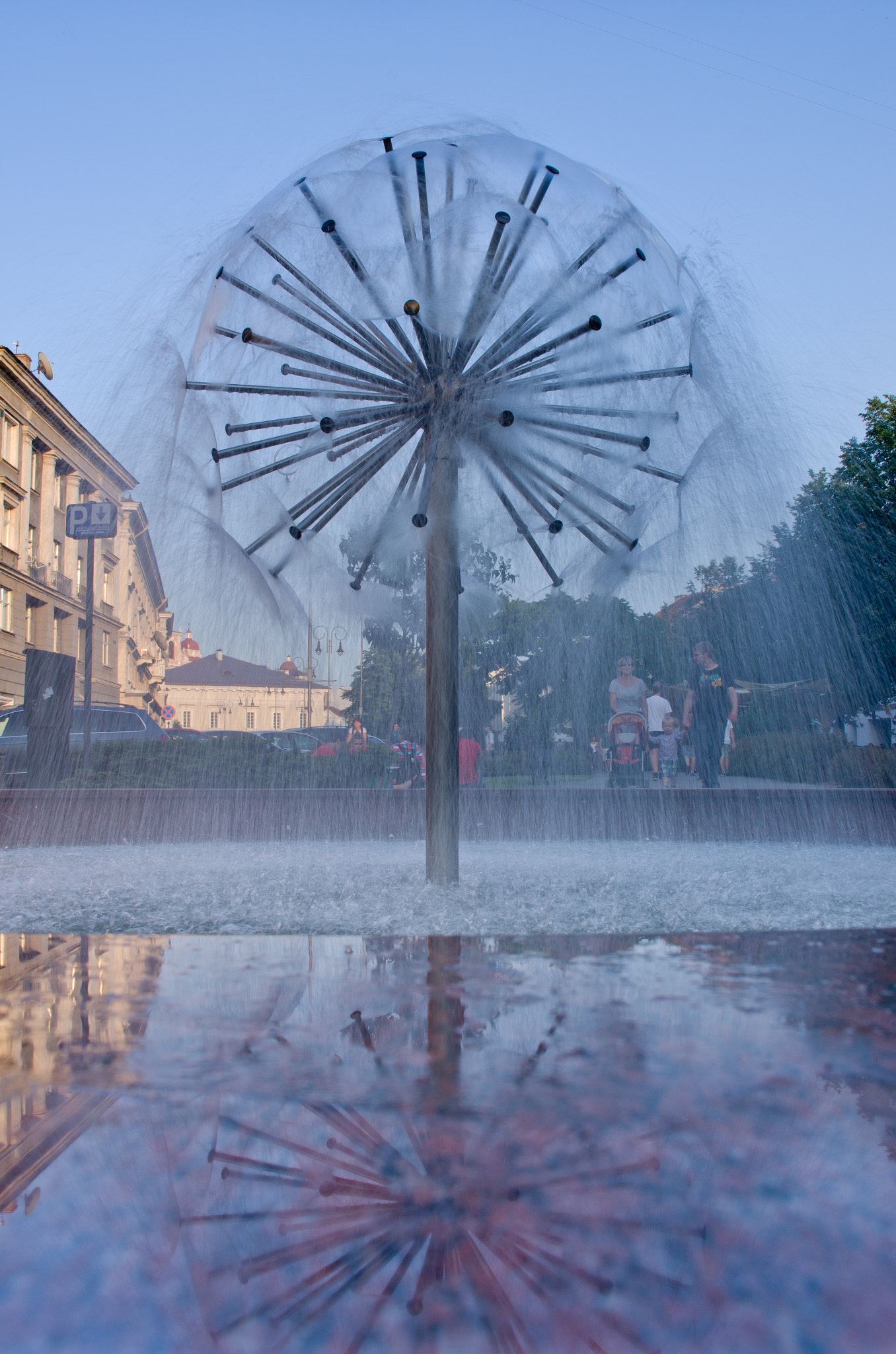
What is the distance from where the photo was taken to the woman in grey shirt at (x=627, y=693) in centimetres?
897

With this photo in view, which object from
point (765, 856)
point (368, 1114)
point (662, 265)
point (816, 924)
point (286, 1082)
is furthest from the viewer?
point (765, 856)

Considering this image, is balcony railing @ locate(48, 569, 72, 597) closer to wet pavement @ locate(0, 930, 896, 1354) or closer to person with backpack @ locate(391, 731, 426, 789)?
person with backpack @ locate(391, 731, 426, 789)

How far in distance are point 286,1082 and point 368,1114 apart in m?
0.17

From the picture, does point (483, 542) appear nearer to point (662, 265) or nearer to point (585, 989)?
point (662, 265)

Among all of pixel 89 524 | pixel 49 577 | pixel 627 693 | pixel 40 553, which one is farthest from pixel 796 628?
pixel 40 553

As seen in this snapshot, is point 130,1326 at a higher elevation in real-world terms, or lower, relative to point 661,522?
lower

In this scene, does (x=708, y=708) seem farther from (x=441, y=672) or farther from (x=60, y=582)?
(x=60, y=582)

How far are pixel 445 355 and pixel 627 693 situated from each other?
5476 mm

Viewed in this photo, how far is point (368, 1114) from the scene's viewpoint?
122 centimetres

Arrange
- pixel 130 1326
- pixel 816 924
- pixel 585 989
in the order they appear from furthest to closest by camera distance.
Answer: pixel 816 924
pixel 585 989
pixel 130 1326

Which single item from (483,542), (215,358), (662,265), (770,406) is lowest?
(483,542)

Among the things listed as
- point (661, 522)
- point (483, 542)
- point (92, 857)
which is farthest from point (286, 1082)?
point (92, 857)

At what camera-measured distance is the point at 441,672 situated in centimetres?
409

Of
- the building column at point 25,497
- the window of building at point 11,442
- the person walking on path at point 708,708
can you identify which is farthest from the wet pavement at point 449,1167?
the building column at point 25,497
